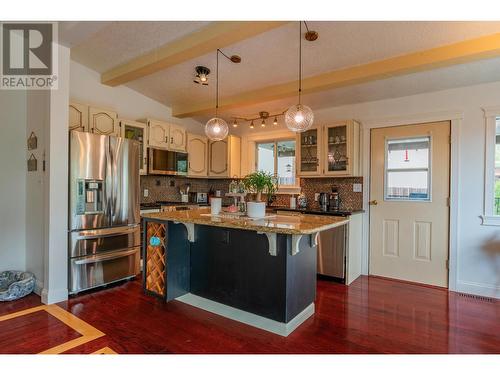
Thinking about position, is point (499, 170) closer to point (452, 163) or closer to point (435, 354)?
point (452, 163)

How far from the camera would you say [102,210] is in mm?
3189

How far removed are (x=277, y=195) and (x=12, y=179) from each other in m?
3.50

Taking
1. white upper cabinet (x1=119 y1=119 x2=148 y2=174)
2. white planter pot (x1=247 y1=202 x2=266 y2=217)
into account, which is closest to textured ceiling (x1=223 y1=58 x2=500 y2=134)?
white upper cabinet (x1=119 y1=119 x2=148 y2=174)

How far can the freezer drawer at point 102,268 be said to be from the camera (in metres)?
3.02

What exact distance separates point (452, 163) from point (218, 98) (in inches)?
124

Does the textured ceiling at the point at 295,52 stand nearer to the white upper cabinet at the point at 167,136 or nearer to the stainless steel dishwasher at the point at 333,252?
the white upper cabinet at the point at 167,136

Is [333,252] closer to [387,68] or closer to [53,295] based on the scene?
[387,68]

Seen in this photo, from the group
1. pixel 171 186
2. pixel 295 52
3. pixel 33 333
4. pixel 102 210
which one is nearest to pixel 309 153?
pixel 295 52

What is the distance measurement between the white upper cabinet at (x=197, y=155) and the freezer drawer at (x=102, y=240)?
1.60 meters

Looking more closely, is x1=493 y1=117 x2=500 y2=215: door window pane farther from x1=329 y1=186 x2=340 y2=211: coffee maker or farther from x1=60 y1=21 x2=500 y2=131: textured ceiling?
x1=329 y1=186 x2=340 y2=211: coffee maker

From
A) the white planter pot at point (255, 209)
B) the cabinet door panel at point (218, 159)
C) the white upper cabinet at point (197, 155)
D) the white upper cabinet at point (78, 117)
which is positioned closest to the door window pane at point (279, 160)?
the cabinet door panel at point (218, 159)

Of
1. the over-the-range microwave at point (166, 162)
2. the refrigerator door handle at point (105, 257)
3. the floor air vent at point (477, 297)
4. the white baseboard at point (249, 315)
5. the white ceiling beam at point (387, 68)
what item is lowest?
the floor air vent at point (477, 297)

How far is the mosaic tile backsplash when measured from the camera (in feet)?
13.6
